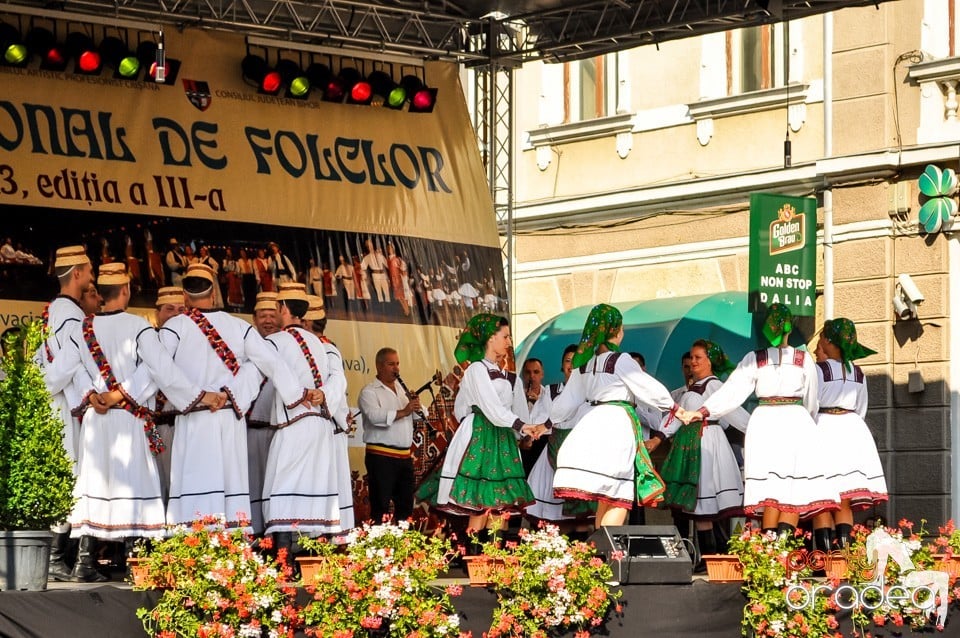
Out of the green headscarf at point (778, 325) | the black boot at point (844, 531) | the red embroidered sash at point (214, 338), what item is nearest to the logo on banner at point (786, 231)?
the black boot at point (844, 531)

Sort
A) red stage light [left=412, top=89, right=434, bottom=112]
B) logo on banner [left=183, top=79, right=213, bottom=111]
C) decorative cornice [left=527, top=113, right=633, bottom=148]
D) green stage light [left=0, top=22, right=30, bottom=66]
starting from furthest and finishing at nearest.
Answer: decorative cornice [left=527, top=113, right=633, bottom=148]
red stage light [left=412, top=89, right=434, bottom=112]
logo on banner [left=183, top=79, right=213, bottom=111]
green stage light [left=0, top=22, right=30, bottom=66]

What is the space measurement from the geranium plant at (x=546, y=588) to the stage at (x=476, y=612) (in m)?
0.15

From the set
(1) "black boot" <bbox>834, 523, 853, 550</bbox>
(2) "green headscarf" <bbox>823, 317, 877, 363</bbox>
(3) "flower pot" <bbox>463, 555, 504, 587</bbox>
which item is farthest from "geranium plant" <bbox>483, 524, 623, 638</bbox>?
(2) "green headscarf" <bbox>823, 317, 877, 363</bbox>

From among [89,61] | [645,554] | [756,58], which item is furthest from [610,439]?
[756,58]

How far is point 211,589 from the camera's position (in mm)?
8852

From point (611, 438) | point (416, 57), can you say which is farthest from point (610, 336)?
point (416, 57)

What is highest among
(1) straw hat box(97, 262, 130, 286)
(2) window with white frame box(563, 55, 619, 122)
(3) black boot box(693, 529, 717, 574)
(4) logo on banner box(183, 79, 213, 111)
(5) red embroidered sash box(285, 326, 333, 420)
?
(2) window with white frame box(563, 55, 619, 122)

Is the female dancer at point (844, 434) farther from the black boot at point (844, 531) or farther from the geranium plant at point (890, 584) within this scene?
the geranium plant at point (890, 584)

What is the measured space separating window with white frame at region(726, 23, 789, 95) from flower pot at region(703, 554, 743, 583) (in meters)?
8.78

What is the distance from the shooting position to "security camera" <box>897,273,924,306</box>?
16.2 meters

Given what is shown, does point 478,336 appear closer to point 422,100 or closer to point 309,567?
point 309,567

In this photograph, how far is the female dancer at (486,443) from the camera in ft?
38.8

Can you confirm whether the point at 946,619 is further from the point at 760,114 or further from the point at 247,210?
the point at 760,114

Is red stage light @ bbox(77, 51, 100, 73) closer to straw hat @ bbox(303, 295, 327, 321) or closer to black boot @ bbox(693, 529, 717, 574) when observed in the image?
straw hat @ bbox(303, 295, 327, 321)
